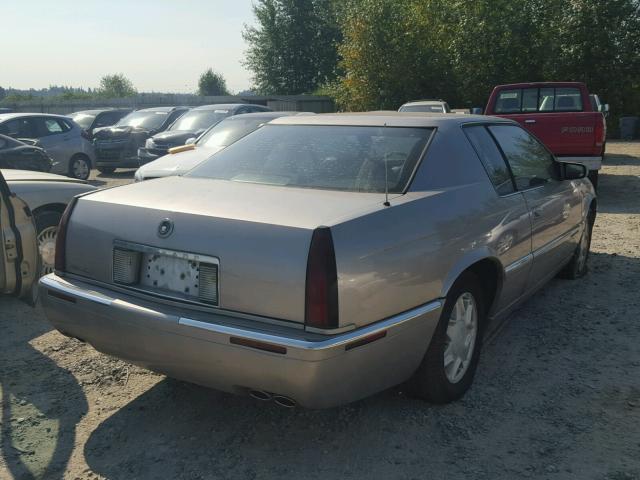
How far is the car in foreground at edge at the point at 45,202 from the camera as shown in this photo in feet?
17.8

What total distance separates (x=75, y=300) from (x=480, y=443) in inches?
83.1

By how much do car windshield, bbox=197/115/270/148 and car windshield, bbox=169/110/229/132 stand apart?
7.74 feet

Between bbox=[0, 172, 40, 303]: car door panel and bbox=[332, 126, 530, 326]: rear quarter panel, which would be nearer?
bbox=[332, 126, 530, 326]: rear quarter panel

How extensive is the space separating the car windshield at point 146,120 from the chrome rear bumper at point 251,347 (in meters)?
13.1

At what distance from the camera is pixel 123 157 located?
1445 cm

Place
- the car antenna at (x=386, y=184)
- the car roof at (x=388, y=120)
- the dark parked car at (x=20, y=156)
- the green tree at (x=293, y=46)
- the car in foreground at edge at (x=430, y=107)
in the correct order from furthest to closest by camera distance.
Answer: the green tree at (x=293, y=46)
the car in foreground at edge at (x=430, y=107)
the dark parked car at (x=20, y=156)
the car roof at (x=388, y=120)
the car antenna at (x=386, y=184)

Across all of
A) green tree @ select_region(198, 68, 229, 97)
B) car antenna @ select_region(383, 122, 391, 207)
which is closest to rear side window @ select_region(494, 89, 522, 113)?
car antenna @ select_region(383, 122, 391, 207)

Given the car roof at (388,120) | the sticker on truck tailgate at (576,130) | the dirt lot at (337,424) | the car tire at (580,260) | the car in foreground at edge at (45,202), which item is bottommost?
the dirt lot at (337,424)

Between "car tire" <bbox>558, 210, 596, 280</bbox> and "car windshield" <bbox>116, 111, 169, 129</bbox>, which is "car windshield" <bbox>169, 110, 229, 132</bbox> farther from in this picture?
"car tire" <bbox>558, 210, 596, 280</bbox>

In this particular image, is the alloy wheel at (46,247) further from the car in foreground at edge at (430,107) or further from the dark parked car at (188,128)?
the car in foreground at edge at (430,107)

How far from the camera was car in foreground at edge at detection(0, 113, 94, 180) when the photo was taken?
12.1 metres

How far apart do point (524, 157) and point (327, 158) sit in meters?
1.73

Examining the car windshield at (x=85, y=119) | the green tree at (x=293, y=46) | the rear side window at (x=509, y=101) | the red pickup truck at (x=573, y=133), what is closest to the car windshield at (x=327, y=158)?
the red pickup truck at (x=573, y=133)

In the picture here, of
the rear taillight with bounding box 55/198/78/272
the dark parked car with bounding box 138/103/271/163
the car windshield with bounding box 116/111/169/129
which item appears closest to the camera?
the rear taillight with bounding box 55/198/78/272
